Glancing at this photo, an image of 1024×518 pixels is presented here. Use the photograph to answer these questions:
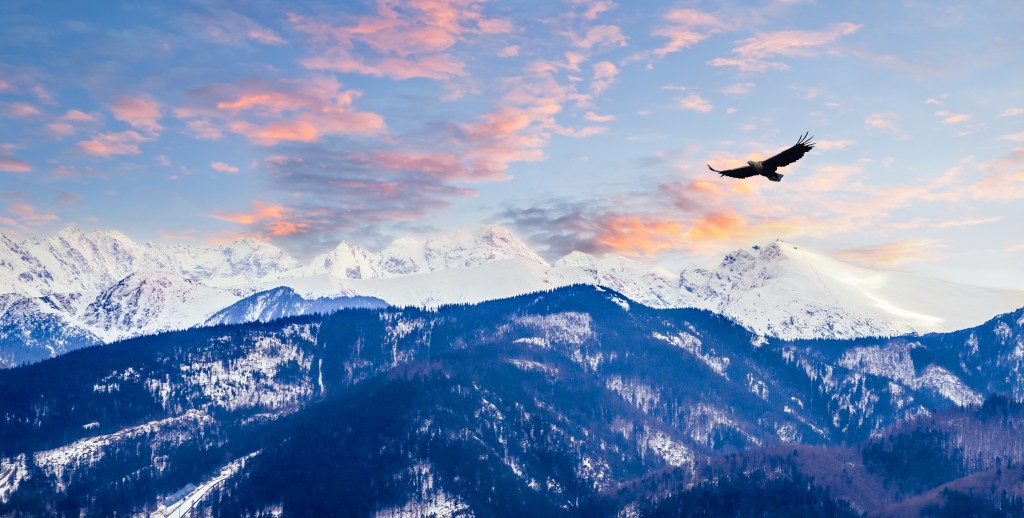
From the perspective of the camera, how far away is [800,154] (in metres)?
95.9

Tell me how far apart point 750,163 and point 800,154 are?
420cm

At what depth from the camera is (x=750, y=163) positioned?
9744 cm
